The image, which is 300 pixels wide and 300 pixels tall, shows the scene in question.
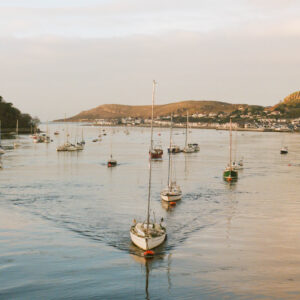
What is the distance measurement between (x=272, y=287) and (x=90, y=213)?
76.2 feet

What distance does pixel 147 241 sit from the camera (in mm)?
29766

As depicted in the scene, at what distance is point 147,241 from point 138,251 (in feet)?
3.98

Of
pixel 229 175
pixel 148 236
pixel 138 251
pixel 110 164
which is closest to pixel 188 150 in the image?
pixel 110 164

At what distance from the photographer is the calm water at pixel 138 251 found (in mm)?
24375

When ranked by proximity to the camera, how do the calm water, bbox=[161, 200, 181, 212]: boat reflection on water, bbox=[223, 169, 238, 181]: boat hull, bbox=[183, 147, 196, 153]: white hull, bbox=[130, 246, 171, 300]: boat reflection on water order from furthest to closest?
bbox=[183, 147, 196, 153]: white hull
bbox=[223, 169, 238, 181]: boat hull
bbox=[161, 200, 181, 212]: boat reflection on water
bbox=[130, 246, 171, 300]: boat reflection on water
the calm water

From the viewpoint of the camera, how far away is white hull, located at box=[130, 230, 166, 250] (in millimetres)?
29797

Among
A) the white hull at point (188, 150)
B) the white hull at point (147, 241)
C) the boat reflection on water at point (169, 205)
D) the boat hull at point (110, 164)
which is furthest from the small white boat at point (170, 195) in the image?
the white hull at point (188, 150)

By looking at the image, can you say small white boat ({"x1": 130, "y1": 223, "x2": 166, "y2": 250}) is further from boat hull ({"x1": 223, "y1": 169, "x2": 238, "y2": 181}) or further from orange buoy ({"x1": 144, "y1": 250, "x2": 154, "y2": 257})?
boat hull ({"x1": 223, "y1": 169, "x2": 238, "y2": 181})

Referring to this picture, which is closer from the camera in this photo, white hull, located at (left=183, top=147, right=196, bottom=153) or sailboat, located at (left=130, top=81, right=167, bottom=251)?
sailboat, located at (left=130, top=81, right=167, bottom=251)

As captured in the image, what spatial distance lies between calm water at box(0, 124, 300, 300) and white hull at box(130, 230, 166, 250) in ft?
2.18

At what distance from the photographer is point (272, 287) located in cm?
2450

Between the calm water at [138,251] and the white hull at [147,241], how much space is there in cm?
67

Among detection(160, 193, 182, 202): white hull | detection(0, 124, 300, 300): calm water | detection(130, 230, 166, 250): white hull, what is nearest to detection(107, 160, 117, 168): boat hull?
detection(0, 124, 300, 300): calm water

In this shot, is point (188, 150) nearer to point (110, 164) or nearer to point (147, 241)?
point (110, 164)
